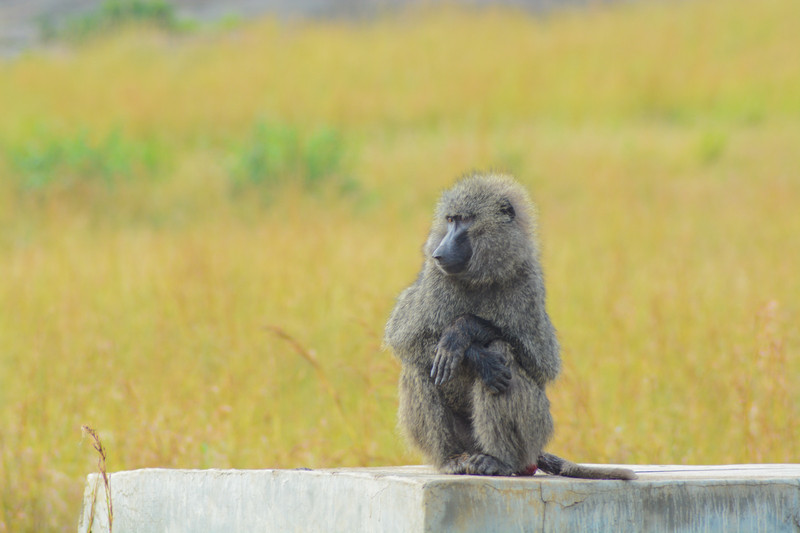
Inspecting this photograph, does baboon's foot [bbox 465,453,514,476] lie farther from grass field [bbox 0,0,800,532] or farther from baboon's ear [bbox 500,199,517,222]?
grass field [bbox 0,0,800,532]

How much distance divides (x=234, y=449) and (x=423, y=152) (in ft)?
28.4

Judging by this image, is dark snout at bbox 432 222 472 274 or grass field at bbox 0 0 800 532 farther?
grass field at bbox 0 0 800 532

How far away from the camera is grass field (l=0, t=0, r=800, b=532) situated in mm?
5188

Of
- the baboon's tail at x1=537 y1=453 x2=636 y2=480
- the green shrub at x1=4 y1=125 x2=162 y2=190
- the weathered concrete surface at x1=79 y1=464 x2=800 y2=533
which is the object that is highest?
the green shrub at x1=4 y1=125 x2=162 y2=190

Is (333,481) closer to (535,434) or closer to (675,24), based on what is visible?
(535,434)

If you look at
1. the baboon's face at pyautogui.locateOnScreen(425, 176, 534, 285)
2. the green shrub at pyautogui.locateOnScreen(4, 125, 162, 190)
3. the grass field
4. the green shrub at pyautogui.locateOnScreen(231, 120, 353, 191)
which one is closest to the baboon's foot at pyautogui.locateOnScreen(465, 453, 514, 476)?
the baboon's face at pyautogui.locateOnScreen(425, 176, 534, 285)

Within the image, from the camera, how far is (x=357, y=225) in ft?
34.3

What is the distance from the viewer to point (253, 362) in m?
6.15

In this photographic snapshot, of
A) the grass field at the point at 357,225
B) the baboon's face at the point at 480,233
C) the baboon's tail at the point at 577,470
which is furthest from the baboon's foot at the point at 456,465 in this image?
the grass field at the point at 357,225

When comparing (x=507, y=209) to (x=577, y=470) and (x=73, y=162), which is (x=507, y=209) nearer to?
(x=577, y=470)

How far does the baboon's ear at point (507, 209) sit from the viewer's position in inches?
133

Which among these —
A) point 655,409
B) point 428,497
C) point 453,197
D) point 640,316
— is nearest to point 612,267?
point 640,316

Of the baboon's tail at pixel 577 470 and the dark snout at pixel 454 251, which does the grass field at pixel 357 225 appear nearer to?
the baboon's tail at pixel 577 470

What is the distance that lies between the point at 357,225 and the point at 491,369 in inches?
294
